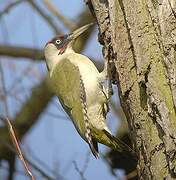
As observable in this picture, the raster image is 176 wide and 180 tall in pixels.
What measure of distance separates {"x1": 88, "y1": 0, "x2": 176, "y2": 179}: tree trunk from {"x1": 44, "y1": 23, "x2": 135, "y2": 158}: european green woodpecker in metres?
0.72

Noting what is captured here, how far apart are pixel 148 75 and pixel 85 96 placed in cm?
118

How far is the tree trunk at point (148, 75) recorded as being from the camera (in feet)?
7.79

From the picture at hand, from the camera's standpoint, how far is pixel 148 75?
2.48 metres

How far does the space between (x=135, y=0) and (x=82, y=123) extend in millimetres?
1056

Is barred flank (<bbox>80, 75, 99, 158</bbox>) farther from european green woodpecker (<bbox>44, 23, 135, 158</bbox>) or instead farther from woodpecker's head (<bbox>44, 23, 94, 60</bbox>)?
woodpecker's head (<bbox>44, 23, 94, 60</bbox>)

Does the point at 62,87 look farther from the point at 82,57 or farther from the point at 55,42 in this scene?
the point at 55,42

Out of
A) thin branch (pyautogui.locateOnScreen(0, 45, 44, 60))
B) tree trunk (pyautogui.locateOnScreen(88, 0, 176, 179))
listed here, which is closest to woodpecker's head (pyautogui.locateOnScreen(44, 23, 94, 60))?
thin branch (pyautogui.locateOnScreen(0, 45, 44, 60))

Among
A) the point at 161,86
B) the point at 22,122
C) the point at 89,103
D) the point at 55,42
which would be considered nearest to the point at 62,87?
the point at 89,103

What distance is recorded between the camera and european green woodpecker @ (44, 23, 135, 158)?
11.2ft

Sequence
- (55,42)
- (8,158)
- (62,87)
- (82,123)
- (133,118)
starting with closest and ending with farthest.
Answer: (133,118) → (82,123) → (62,87) → (55,42) → (8,158)

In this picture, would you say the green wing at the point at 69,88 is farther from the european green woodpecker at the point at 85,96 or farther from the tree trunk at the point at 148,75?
the tree trunk at the point at 148,75

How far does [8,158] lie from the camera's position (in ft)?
16.3

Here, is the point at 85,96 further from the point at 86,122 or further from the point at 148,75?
the point at 148,75

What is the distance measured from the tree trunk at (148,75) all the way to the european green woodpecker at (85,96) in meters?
0.72
